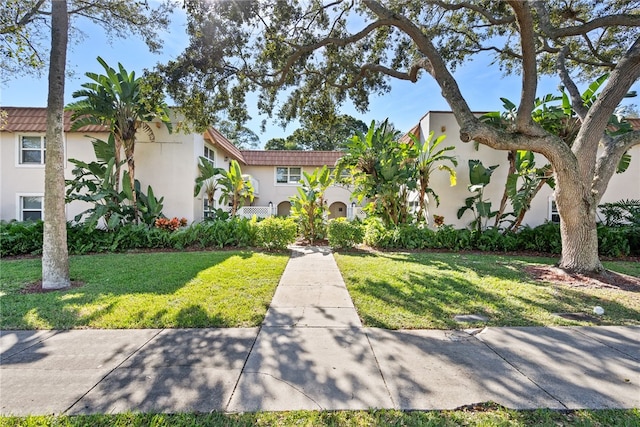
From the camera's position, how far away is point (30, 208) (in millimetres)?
12531

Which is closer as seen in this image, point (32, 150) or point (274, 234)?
point (274, 234)

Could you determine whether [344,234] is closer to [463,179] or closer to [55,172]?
[463,179]

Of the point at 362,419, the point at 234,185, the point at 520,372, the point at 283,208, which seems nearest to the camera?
the point at 362,419

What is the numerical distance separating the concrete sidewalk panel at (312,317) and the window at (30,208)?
46.7 ft

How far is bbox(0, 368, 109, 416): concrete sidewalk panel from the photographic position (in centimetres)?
226

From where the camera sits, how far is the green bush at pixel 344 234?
9445 mm

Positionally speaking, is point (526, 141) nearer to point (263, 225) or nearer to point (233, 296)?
point (233, 296)

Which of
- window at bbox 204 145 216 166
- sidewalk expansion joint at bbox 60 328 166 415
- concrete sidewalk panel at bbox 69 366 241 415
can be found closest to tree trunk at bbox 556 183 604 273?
concrete sidewalk panel at bbox 69 366 241 415

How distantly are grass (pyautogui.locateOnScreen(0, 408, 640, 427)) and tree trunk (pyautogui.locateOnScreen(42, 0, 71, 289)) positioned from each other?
441 cm

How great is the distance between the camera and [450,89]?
6.40 metres

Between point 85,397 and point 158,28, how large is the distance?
27.7ft

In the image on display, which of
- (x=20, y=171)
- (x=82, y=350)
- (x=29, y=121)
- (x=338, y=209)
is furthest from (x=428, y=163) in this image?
(x=20, y=171)

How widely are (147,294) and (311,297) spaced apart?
2829 mm

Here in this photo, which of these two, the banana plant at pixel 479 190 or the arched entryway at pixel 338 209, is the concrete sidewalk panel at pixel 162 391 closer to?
the banana plant at pixel 479 190
